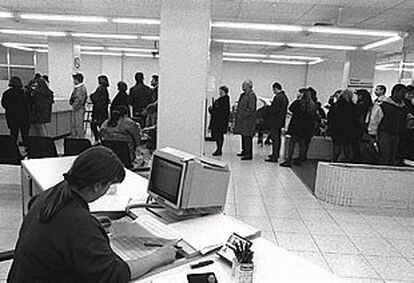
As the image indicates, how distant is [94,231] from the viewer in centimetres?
142

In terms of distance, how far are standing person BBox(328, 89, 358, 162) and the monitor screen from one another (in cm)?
506

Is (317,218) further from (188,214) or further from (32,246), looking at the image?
(32,246)

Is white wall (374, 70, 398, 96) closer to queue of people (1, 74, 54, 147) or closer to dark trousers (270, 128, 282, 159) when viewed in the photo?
dark trousers (270, 128, 282, 159)

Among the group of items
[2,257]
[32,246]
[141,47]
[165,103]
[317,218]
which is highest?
[141,47]

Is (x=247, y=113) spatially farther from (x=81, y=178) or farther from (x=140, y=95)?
(x=81, y=178)

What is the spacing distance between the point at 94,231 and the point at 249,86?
655cm

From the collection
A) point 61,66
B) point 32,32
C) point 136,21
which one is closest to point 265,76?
point 61,66

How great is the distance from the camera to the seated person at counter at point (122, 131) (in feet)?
16.3

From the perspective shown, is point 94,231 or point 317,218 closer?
point 94,231

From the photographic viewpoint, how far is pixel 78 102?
789 centimetres

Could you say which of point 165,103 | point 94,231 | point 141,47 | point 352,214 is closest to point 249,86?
point 165,103

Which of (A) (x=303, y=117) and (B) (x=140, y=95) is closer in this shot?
(A) (x=303, y=117)

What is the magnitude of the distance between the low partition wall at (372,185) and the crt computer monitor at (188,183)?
3276mm

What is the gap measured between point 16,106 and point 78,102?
181cm
